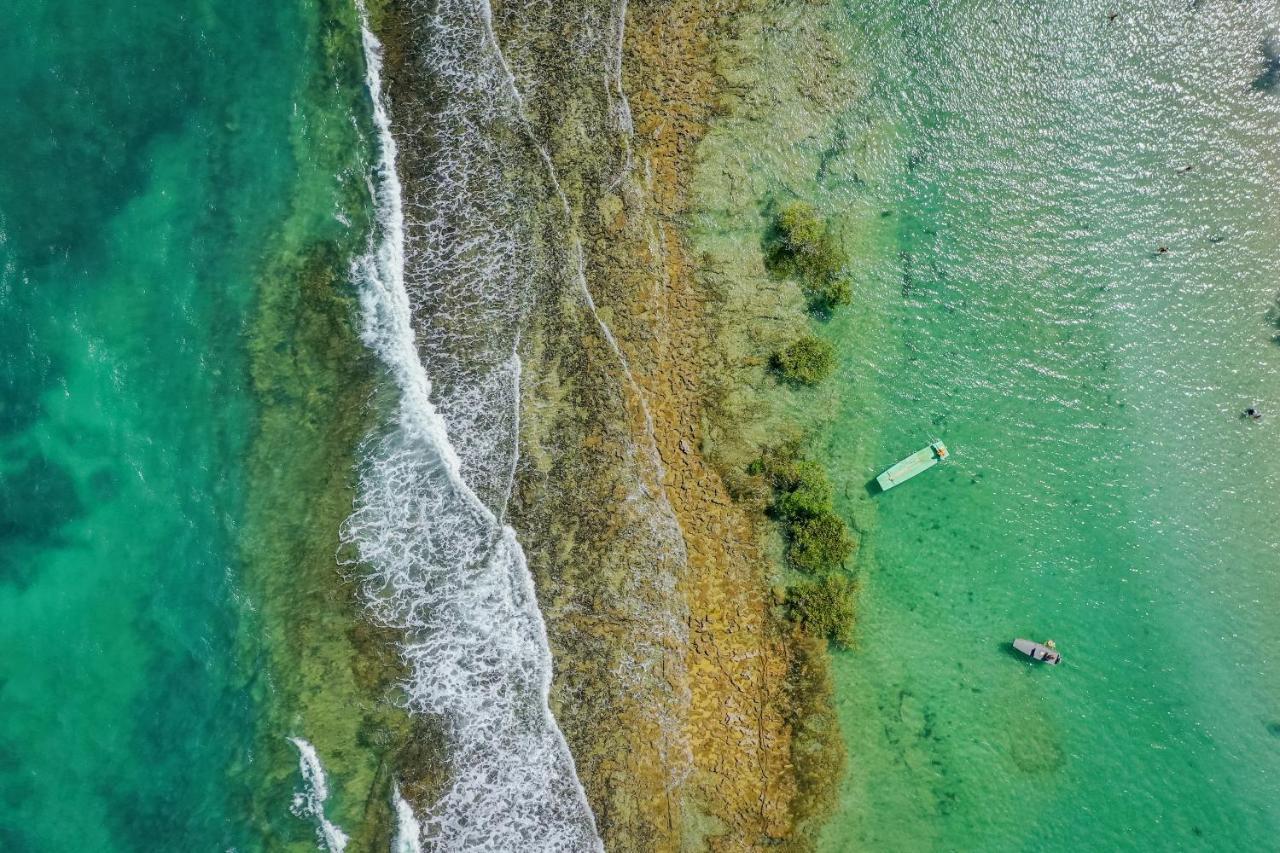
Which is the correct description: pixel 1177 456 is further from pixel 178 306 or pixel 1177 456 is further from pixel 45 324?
pixel 45 324

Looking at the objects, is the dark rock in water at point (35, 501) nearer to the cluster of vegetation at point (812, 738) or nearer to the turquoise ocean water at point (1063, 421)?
the cluster of vegetation at point (812, 738)

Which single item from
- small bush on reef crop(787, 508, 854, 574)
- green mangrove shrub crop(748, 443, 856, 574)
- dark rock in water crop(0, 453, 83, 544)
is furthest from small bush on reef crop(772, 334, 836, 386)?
dark rock in water crop(0, 453, 83, 544)

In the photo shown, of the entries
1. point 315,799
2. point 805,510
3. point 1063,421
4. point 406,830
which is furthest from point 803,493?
point 315,799

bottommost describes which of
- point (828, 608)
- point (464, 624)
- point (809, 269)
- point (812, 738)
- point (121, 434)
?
point (812, 738)

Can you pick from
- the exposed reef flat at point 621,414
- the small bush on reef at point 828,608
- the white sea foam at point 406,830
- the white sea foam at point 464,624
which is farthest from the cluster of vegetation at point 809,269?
the white sea foam at point 406,830

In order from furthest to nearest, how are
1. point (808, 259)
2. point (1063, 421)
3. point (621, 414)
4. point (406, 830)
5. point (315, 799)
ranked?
point (1063, 421) → point (808, 259) → point (621, 414) → point (315, 799) → point (406, 830)

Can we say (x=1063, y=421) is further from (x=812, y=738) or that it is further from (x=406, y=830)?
(x=406, y=830)

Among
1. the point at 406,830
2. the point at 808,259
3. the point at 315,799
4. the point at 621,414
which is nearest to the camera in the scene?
the point at 406,830
